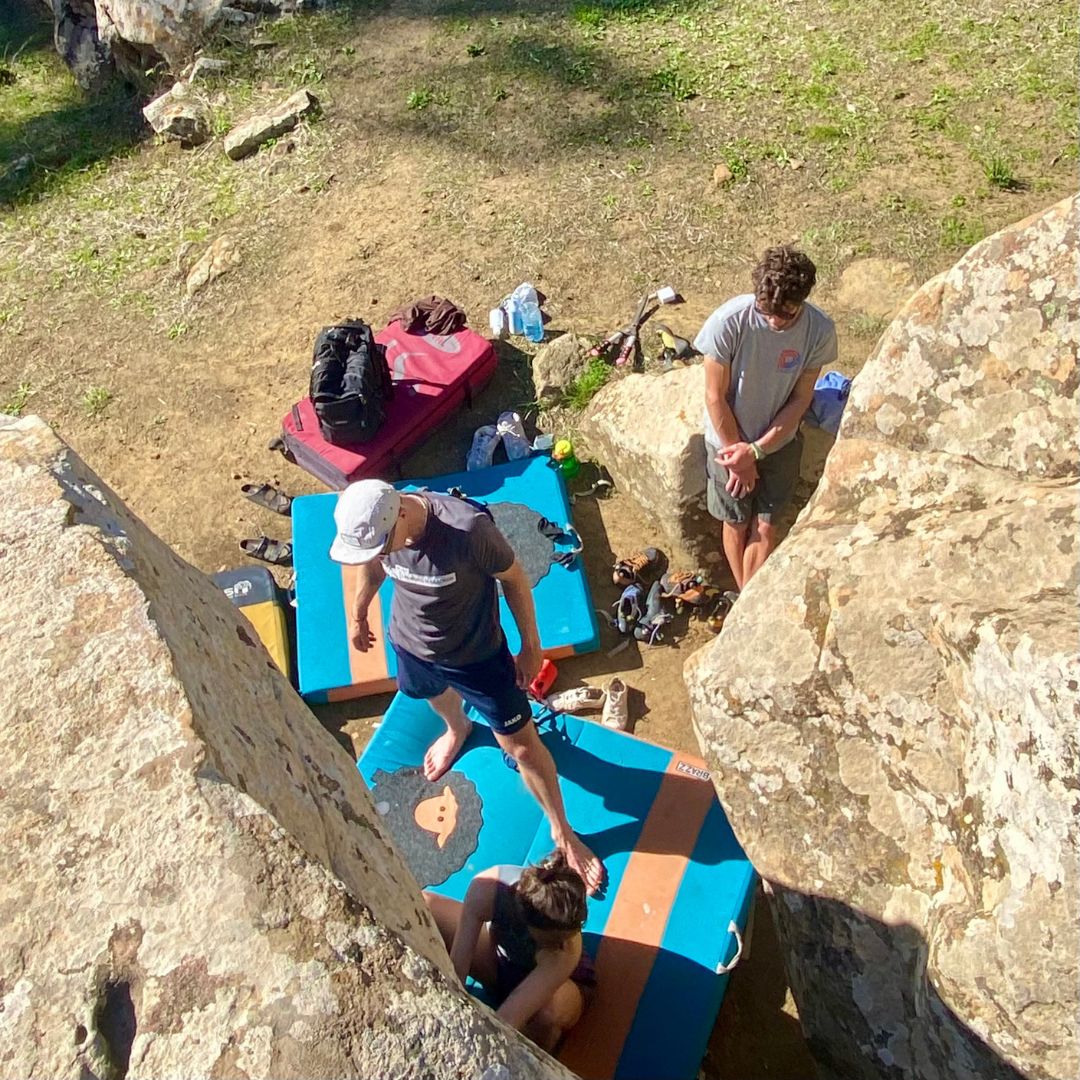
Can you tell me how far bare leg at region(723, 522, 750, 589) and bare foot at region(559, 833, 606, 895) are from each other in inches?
67.9

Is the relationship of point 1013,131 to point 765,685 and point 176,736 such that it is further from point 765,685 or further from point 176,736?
point 176,736

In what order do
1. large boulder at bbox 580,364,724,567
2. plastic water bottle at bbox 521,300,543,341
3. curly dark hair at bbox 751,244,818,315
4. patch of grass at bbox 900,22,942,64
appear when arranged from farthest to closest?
1. patch of grass at bbox 900,22,942,64
2. plastic water bottle at bbox 521,300,543,341
3. large boulder at bbox 580,364,724,567
4. curly dark hair at bbox 751,244,818,315

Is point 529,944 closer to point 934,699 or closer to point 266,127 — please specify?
point 934,699

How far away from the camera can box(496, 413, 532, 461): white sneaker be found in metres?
5.88

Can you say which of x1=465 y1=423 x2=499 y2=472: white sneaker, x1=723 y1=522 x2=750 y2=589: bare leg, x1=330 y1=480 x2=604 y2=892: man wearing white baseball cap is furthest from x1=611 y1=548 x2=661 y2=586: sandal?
x1=330 y1=480 x2=604 y2=892: man wearing white baseball cap

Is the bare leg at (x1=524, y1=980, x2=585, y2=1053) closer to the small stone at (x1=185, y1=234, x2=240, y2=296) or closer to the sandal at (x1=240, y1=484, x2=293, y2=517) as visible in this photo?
the sandal at (x1=240, y1=484, x2=293, y2=517)

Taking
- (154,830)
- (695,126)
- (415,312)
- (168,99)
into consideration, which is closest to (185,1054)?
(154,830)

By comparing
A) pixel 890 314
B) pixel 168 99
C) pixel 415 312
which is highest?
pixel 168 99

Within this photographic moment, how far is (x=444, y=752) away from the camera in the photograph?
4426 millimetres

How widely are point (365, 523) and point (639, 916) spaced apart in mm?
2034

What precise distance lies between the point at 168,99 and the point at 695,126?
5.42 m

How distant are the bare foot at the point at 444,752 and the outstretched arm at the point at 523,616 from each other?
1.71 ft

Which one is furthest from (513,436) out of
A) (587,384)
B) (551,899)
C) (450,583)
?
(551,899)

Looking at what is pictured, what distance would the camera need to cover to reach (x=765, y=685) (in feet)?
10.4
